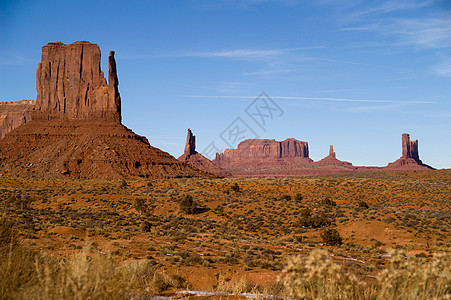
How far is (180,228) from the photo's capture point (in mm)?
29578

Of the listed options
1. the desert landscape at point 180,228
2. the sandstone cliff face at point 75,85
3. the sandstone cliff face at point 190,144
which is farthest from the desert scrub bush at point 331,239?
the sandstone cliff face at point 190,144

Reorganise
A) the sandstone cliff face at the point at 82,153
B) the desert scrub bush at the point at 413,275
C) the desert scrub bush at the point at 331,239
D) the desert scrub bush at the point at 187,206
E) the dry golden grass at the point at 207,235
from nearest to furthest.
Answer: the desert scrub bush at the point at 413,275 < the dry golden grass at the point at 207,235 < the desert scrub bush at the point at 331,239 < the desert scrub bush at the point at 187,206 < the sandstone cliff face at the point at 82,153

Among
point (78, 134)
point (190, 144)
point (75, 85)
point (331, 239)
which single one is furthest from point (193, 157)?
point (331, 239)

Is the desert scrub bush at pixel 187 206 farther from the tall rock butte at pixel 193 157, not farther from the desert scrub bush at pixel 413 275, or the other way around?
the tall rock butte at pixel 193 157

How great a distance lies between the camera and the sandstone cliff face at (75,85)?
361 ft

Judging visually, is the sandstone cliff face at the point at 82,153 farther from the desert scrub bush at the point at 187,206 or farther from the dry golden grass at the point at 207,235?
the desert scrub bush at the point at 187,206

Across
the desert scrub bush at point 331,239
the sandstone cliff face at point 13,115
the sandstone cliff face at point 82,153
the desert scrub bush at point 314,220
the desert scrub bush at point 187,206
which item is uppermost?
the sandstone cliff face at point 13,115

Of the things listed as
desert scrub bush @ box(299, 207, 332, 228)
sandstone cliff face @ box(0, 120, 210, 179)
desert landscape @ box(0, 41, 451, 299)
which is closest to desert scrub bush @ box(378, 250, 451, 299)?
desert landscape @ box(0, 41, 451, 299)

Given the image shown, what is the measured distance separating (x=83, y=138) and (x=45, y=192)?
47655 mm

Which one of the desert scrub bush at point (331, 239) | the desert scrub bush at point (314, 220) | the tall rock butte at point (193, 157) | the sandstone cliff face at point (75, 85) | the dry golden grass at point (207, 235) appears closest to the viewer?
the dry golden grass at point (207, 235)

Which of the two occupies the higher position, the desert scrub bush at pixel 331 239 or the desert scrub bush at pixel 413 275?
the desert scrub bush at pixel 413 275

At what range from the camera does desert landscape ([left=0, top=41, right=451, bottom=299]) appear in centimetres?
451

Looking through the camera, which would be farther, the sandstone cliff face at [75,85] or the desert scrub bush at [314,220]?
the sandstone cliff face at [75,85]

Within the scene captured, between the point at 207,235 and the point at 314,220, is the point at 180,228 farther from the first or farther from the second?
the point at 314,220
